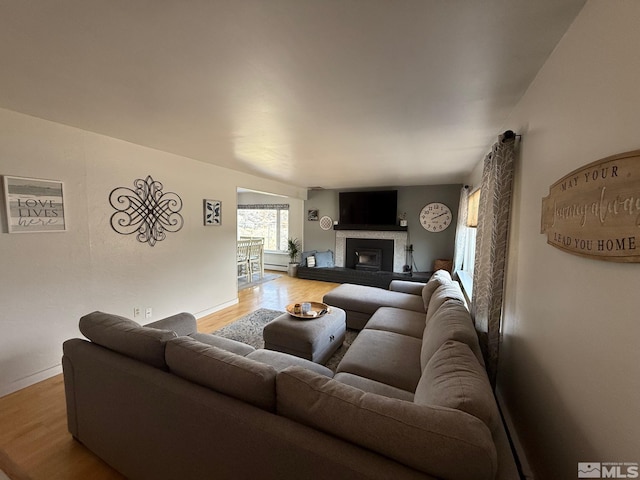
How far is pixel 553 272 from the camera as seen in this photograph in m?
1.22

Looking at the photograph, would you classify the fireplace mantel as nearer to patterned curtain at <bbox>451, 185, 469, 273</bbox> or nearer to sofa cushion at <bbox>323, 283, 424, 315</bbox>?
patterned curtain at <bbox>451, 185, 469, 273</bbox>

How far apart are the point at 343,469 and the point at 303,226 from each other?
6.36 metres

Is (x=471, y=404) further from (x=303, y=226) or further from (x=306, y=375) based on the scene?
(x=303, y=226)

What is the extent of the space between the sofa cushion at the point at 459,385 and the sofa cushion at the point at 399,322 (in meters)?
0.98

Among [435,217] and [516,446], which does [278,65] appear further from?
[435,217]

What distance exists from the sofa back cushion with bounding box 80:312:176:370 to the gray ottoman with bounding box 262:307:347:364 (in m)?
1.16

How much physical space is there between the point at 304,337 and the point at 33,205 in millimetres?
2619

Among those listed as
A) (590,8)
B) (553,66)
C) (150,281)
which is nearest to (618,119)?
(590,8)

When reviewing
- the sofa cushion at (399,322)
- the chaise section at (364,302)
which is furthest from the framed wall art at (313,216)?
the sofa cushion at (399,322)

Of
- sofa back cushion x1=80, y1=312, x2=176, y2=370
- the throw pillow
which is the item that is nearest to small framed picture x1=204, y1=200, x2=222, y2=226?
sofa back cushion x1=80, y1=312, x2=176, y2=370

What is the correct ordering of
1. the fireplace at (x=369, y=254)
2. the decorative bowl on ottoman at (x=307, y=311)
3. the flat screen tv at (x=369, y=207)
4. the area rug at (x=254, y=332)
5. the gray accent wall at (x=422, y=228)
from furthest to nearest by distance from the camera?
the fireplace at (x=369, y=254) < the flat screen tv at (x=369, y=207) < the gray accent wall at (x=422, y=228) < the area rug at (x=254, y=332) < the decorative bowl on ottoman at (x=307, y=311)

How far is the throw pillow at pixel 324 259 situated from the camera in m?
6.43

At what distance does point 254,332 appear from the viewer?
3.32 metres

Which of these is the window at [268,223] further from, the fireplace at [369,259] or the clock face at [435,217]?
the clock face at [435,217]
